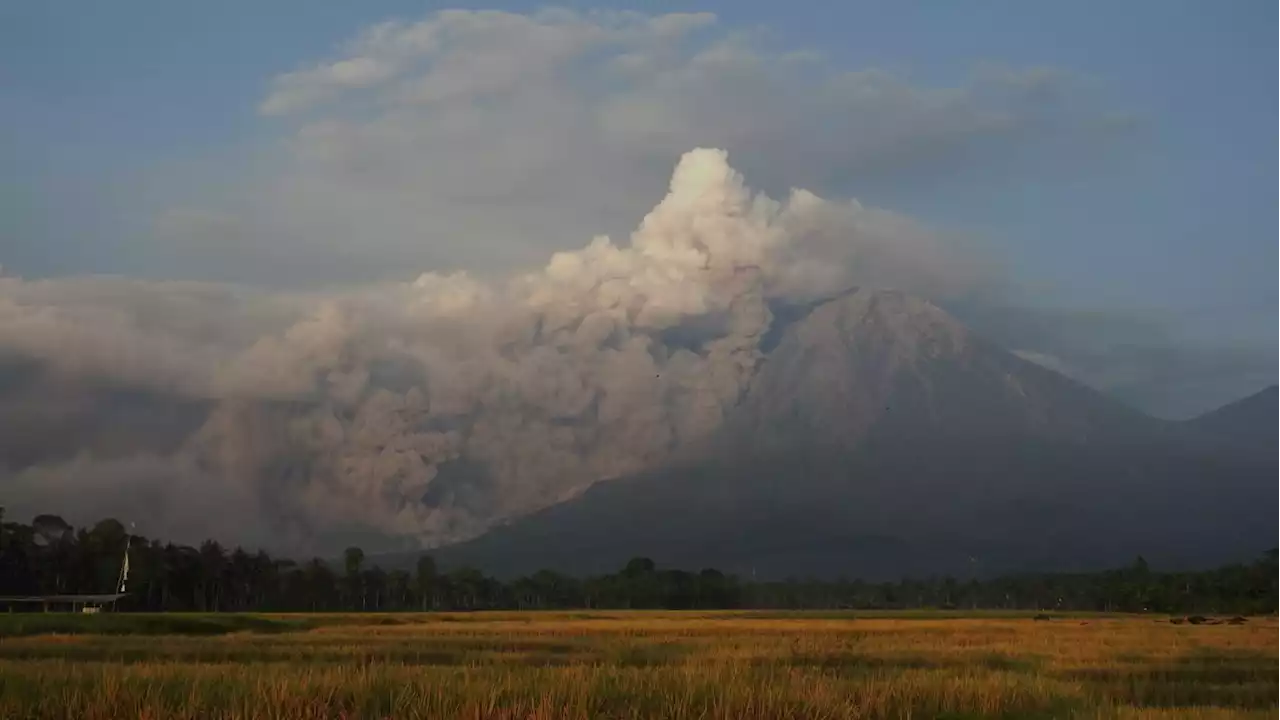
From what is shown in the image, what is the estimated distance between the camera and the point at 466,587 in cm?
13388

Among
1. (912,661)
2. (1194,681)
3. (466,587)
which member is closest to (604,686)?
(1194,681)

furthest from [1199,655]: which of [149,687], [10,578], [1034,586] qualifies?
[1034,586]

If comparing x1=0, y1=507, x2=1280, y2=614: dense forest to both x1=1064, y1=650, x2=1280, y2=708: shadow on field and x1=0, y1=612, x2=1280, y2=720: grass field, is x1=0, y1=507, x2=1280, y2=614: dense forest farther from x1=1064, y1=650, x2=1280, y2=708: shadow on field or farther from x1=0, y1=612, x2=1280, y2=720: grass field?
x1=1064, y1=650, x2=1280, y2=708: shadow on field

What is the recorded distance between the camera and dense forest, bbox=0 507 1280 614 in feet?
303

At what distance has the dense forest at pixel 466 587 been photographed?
92438mm

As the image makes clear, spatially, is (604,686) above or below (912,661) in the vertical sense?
above

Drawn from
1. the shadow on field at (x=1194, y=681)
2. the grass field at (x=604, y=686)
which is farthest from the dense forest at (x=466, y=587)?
the shadow on field at (x=1194, y=681)

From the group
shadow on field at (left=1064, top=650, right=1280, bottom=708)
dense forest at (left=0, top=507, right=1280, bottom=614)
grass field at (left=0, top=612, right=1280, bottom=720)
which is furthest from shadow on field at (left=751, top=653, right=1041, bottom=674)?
dense forest at (left=0, top=507, right=1280, bottom=614)

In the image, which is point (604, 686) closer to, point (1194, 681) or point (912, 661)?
point (1194, 681)

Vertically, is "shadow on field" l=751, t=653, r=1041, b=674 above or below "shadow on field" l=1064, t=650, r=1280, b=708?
above

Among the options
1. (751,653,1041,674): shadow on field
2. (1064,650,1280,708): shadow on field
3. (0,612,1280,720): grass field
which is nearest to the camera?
(0,612,1280,720): grass field

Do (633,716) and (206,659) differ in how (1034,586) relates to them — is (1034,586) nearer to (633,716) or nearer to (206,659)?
(206,659)

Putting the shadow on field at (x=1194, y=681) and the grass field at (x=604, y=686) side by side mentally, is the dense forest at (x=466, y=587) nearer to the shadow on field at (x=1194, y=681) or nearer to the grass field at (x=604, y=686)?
the grass field at (x=604, y=686)

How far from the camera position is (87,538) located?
9444 cm
